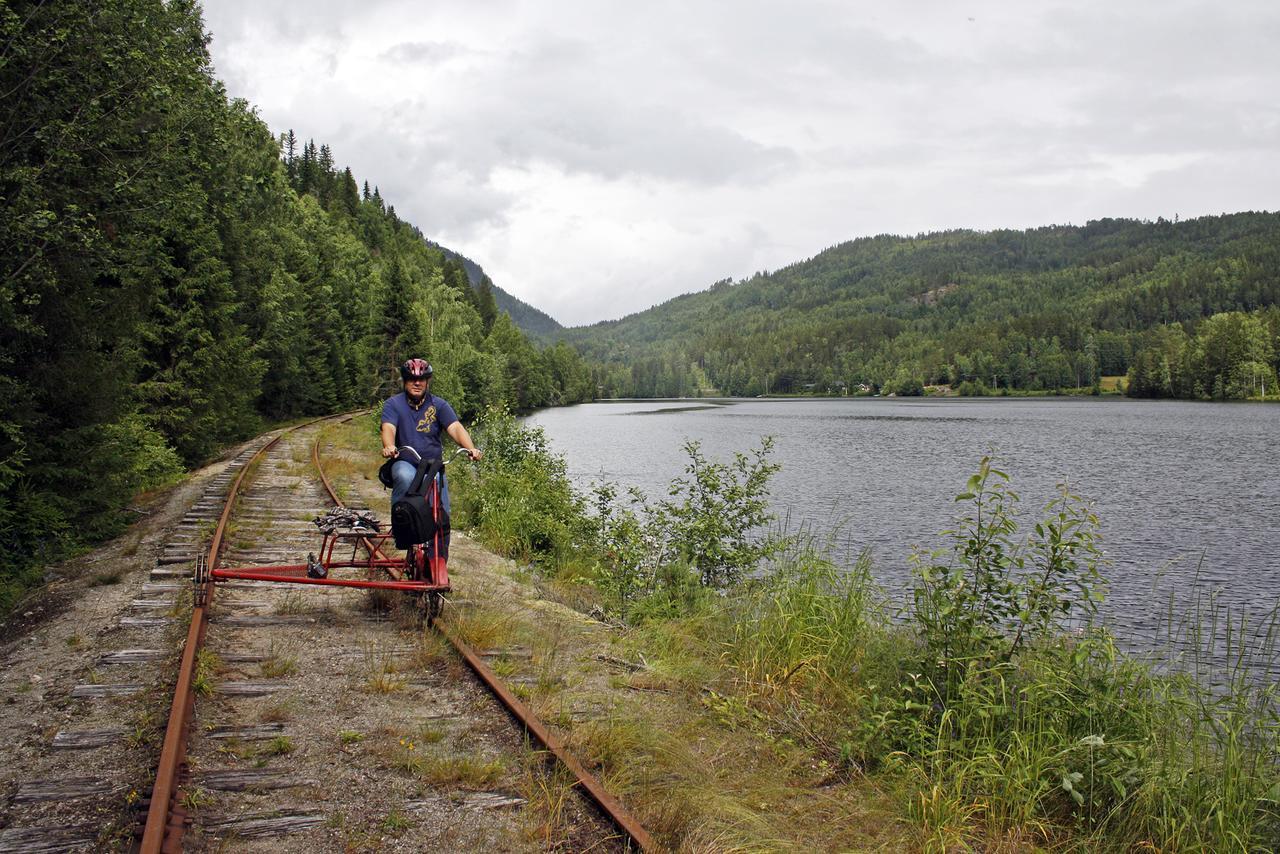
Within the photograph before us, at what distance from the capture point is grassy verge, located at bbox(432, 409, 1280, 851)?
471 centimetres

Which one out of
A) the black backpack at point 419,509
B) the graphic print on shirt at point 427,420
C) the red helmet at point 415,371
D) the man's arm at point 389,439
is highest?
the red helmet at point 415,371

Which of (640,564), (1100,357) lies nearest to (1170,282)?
(1100,357)

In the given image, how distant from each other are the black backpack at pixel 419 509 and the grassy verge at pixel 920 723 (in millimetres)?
1267

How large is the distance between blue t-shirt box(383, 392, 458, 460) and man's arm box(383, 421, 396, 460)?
45mm

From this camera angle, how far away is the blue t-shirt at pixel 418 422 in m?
7.05

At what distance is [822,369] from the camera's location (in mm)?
198875

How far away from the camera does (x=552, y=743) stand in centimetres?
465

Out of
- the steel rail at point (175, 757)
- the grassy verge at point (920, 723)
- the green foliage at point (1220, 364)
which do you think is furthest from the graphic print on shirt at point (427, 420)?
the green foliage at point (1220, 364)

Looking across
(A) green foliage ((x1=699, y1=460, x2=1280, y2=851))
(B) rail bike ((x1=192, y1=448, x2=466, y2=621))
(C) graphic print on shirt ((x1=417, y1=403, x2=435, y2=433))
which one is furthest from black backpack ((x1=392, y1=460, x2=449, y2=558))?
(A) green foliage ((x1=699, y1=460, x2=1280, y2=851))

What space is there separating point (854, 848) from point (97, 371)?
10.9 metres

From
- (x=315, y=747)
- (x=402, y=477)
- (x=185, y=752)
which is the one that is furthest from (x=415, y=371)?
(x=185, y=752)

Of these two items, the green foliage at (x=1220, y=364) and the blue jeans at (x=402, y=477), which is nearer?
the blue jeans at (x=402, y=477)

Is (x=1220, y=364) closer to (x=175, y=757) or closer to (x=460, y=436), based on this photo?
(x=460, y=436)

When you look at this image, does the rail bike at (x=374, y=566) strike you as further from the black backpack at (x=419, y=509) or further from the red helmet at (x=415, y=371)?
the red helmet at (x=415, y=371)
